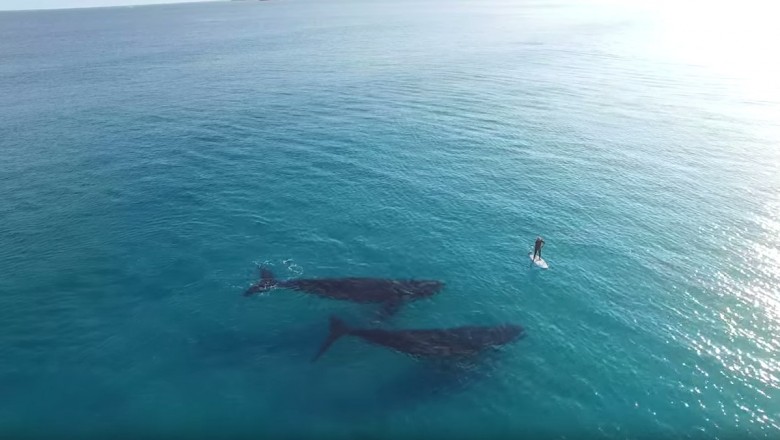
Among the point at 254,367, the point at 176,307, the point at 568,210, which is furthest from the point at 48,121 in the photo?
the point at 568,210

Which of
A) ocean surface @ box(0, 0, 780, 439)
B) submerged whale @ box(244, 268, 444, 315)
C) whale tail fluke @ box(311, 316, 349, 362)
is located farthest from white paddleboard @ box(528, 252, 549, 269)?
whale tail fluke @ box(311, 316, 349, 362)

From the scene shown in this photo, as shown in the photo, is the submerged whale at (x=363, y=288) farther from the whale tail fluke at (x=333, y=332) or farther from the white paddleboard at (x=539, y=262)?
the white paddleboard at (x=539, y=262)

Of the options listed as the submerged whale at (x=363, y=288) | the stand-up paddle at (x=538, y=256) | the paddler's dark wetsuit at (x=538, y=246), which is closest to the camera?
the submerged whale at (x=363, y=288)

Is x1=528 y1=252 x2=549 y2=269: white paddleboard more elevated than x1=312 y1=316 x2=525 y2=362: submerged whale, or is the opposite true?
x1=528 y1=252 x2=549 y2=269: white paddleboard

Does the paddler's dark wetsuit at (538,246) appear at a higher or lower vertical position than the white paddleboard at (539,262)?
higher

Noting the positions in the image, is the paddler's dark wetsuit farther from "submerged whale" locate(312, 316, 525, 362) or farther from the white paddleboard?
"submerged whale" locate(312, 316, 525, 362)

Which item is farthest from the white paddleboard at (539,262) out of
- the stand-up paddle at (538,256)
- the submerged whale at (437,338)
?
the submerged whale at (437,338)

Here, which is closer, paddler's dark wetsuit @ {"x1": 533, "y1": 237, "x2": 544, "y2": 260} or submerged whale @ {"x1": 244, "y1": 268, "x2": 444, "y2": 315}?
submerged whale @ {"x1": 244, "y1": 268, "x2": 444, "y2": 315}

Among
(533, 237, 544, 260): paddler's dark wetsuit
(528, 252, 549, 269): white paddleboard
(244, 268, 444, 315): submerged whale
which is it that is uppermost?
(533, 237, 544, 260): paddler's dark wetsuit
